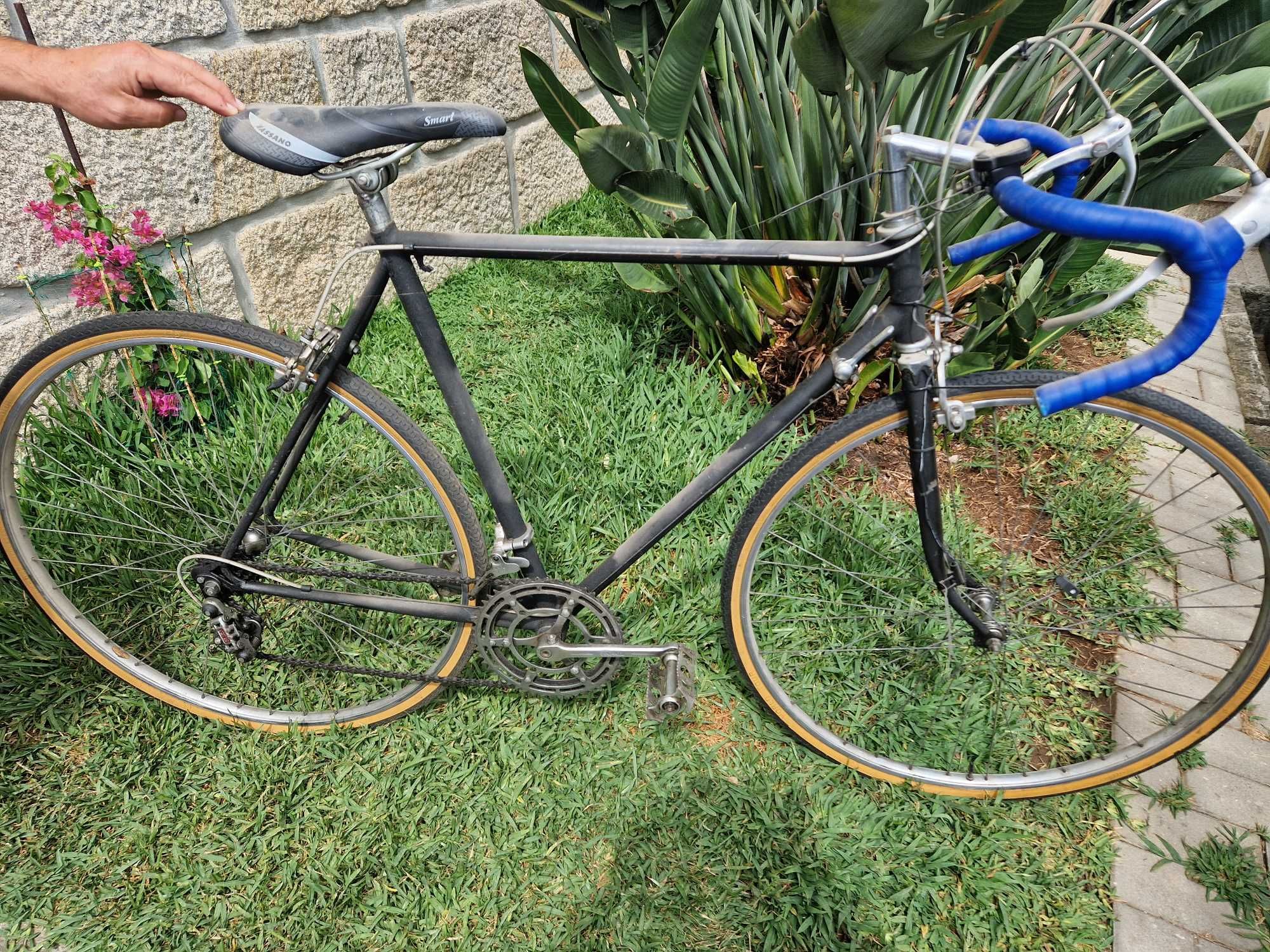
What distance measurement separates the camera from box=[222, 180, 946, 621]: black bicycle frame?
1.39 metres

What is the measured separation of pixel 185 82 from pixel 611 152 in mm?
939

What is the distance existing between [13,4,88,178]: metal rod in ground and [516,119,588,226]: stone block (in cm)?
204

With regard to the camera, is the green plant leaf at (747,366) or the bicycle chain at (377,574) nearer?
the bicycle chain at (377,574)

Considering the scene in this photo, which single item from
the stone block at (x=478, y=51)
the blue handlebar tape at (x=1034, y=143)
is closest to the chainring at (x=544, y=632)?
the blue handlebar tape at (x=1034, y=143)

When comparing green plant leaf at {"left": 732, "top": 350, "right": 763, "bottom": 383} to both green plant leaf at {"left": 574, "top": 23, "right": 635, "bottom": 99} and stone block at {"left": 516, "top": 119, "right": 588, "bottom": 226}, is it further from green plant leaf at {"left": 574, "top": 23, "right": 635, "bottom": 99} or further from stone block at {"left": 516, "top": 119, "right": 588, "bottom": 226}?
stone block at {"left": 516, "top": 119, "right": 588, "bottom": 226}

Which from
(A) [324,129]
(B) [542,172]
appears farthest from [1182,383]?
(A) [324,129]

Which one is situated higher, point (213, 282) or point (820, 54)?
point (213, 282)

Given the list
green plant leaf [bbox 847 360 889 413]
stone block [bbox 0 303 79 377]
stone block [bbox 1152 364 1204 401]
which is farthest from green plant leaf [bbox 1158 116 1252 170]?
stone block [bbox 0 303 79 377]

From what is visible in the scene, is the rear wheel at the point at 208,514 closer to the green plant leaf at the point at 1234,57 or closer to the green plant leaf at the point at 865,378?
the green plant leaf at the point at 865,378

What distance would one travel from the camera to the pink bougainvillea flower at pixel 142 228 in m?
2.29

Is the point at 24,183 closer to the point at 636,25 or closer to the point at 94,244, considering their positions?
the point at 94,244

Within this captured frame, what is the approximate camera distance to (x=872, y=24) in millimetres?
1433

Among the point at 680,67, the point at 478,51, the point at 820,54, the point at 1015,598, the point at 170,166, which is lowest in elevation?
the point at 1015,598

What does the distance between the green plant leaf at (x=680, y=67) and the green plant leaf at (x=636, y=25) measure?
9.2 inches
